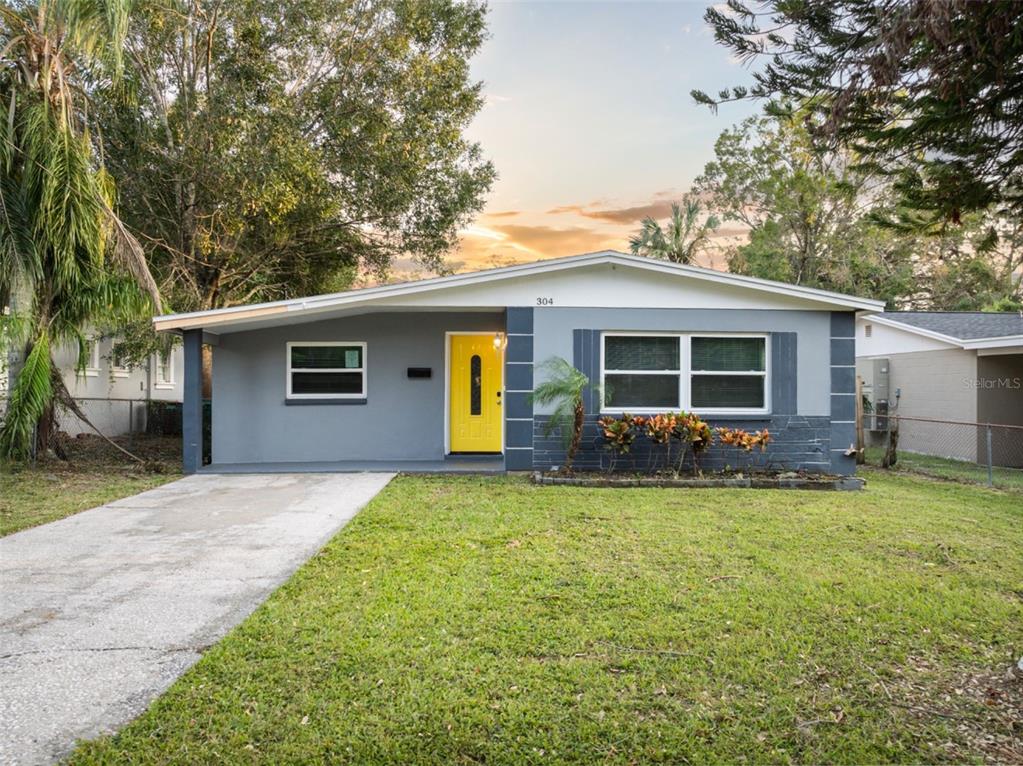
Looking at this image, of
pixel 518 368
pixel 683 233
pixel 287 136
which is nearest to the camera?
pixel 518 368

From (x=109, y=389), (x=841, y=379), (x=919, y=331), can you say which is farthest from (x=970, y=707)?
(x=109, y=389)

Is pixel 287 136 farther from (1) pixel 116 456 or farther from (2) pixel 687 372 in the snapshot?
(2) pixel 687 372

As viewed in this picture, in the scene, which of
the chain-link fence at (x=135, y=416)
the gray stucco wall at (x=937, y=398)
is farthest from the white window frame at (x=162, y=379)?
the gray stucco wall at (x=937, y=398)

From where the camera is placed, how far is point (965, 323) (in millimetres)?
14109

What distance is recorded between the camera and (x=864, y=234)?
1998 cm

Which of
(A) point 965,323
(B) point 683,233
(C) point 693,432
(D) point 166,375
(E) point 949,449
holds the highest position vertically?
(B) point 683,233

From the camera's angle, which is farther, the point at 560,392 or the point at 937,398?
the point at 937,398

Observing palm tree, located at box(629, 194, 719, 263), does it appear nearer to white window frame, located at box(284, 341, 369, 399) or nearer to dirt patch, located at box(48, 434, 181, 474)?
white window frame, located at box(284, 341, 369, 399)

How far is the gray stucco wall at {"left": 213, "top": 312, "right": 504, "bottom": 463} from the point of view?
1041cm

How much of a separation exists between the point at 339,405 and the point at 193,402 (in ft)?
6.96

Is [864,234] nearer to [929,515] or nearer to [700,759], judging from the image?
[929,515]

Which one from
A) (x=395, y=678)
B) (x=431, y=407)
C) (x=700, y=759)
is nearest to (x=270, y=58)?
(x=431, y=407)

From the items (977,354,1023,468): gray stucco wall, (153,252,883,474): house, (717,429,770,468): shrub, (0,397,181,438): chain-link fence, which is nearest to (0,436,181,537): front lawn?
(153,252,883,474): house

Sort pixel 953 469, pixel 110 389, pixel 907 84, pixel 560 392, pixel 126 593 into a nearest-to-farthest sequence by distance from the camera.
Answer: pixel 907 84, pixel 126 593, pixel 560 392, pixel 953 469, pixel 110 389
